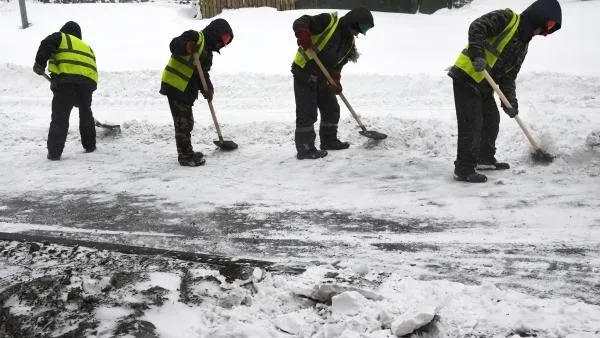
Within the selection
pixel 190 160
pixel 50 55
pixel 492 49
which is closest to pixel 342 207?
pixel 492 49

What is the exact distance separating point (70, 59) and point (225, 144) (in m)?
2.02

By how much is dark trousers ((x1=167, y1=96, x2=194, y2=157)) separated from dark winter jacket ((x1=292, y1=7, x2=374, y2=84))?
1.28 meters

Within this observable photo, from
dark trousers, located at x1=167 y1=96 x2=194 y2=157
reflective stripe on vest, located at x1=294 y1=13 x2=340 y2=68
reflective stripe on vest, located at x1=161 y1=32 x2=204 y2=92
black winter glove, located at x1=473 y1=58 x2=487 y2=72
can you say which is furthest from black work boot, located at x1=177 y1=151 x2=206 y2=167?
black winter glove, located at x1=473 y1=58 x2=487 y2=72

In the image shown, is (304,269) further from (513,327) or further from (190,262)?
(513,327)

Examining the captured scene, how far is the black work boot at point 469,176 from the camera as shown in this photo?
505 centimetres

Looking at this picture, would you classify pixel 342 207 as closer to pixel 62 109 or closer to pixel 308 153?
pixel 308 153

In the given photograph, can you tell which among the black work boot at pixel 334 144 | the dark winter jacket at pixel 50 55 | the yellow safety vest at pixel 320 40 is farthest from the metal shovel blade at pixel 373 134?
the dark winter jacket at pixel 50 55

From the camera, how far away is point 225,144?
6672 mm

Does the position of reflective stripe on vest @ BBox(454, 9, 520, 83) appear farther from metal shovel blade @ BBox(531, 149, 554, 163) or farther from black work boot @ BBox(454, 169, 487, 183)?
metal shovel blade @ BBox(531, 149, 554, 163)

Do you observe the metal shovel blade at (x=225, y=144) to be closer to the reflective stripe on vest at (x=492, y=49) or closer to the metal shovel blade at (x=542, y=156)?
the reflective stripe on vest at (x=492, y=49)

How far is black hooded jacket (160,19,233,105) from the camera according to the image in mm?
5676

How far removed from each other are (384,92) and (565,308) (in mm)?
6710

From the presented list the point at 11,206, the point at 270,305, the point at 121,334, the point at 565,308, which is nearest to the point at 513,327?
the point at 565,308

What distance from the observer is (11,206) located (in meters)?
5.15
